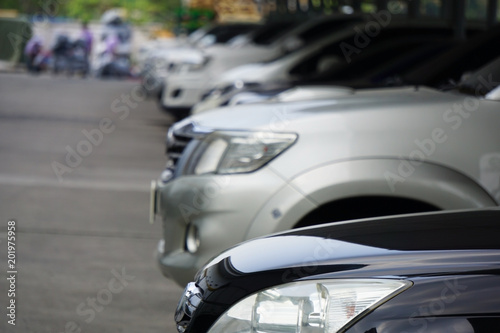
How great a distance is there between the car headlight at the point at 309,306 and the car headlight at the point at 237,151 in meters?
1.78

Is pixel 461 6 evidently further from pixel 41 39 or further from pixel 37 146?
pixel 41 39

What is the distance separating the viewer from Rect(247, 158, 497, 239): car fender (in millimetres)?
4055

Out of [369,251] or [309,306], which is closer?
[309,306]

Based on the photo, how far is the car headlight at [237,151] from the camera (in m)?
4.27

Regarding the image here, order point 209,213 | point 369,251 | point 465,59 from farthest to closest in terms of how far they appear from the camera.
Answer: point 465,59 < point 209,213 < point 369,251

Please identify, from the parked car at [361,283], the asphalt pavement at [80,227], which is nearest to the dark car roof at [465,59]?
the asphalt pavement at [80,227]

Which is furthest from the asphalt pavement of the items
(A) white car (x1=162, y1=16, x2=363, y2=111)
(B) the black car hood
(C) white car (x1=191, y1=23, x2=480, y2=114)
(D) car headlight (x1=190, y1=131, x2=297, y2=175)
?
(B) the black car hood

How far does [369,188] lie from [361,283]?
175 cm

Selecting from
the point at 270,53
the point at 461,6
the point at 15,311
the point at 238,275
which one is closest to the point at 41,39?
the point at 270,53

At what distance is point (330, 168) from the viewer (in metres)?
4.13

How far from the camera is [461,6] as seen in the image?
1278 centimetres

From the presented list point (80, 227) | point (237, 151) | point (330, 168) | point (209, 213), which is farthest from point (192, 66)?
point (330, 168)

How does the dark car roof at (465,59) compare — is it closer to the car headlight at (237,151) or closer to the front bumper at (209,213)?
the car headlight at (237,151)

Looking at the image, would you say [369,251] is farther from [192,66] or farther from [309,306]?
[192,66]
